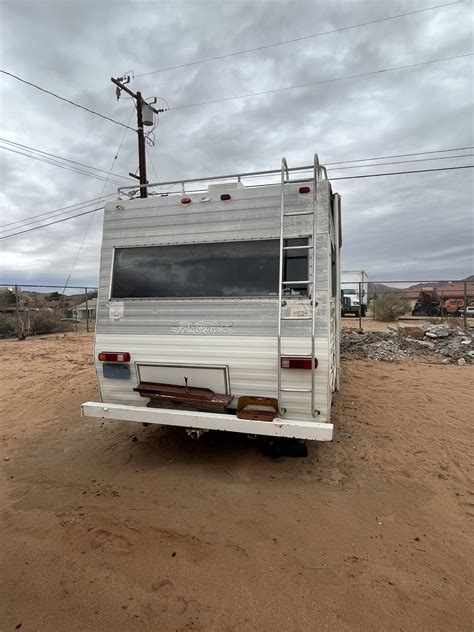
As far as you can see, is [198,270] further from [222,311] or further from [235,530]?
[235,530]

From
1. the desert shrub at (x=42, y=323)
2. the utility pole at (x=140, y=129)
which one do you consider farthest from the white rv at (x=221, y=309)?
the desert shrub at (x=42, y=323)

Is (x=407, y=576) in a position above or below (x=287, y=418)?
below

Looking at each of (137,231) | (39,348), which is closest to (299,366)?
(137,231)

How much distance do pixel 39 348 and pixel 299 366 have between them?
11.9 meters

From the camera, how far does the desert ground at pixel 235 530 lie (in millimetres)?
2311

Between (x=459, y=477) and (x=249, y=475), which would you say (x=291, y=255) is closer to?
(x=249, y=475)

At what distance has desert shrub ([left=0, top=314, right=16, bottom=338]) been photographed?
16391 mm

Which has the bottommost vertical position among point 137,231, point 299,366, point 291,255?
point 299,366

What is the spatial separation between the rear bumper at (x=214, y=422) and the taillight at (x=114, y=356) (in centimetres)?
49

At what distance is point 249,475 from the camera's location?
13.1 feet

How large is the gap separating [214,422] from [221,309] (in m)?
1.13

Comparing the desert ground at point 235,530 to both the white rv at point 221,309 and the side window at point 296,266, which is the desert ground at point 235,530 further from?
the side window at point 296,266

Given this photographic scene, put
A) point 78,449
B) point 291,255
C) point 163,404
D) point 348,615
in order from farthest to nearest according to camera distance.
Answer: point 78,449
point 163,404
point 291,255
point 348,615

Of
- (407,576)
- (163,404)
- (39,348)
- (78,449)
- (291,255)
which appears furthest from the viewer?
(39,348)
